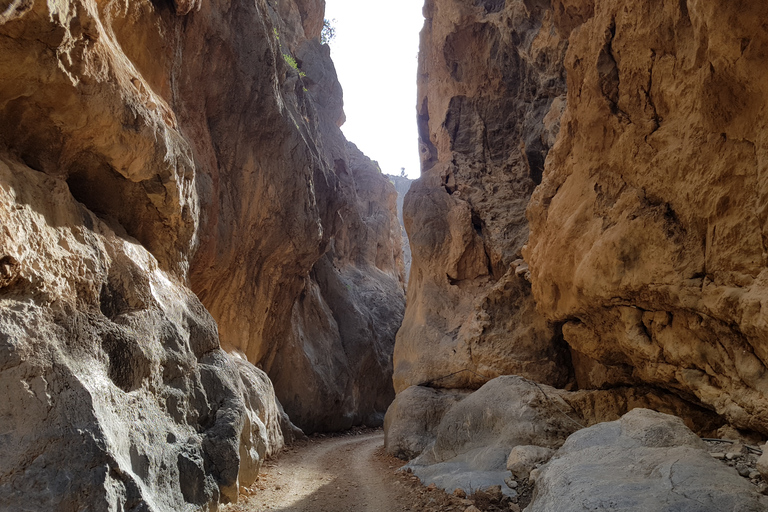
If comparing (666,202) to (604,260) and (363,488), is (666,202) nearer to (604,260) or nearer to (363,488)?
(604,260)

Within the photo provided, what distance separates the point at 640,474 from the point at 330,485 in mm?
5983

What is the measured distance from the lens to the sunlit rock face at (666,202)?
5.40m

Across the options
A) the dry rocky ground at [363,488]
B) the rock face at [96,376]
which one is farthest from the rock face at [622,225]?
the rock face at [96,376]

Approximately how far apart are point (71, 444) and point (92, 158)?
3.71 metres

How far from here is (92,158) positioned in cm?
620

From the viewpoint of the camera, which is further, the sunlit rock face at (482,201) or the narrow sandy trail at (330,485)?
the sunlit rock face at (482,201)

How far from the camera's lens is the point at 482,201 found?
15578mm

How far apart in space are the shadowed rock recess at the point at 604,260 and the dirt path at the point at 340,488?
532mm

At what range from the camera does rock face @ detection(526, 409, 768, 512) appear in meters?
3.74

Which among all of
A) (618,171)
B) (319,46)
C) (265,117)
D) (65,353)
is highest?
(319,46)

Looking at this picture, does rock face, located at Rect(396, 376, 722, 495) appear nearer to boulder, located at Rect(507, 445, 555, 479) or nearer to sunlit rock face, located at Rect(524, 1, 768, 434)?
boulder, located at Rect(507, 445, 555, 479)

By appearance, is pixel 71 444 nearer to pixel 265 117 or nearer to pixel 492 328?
pixel 492 328

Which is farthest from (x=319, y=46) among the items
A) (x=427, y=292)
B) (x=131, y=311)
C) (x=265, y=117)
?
(x=131, y=311)

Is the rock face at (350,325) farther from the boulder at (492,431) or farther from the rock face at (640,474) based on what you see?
the rock face at (640,474)
